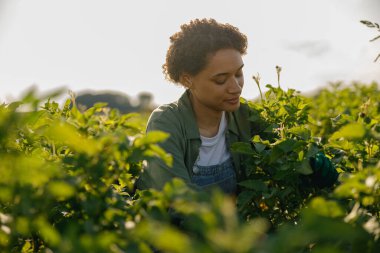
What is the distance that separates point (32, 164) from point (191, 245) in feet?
1.36

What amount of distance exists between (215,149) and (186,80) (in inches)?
18.3

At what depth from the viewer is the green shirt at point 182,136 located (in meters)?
2.29

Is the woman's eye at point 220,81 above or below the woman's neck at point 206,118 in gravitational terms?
above

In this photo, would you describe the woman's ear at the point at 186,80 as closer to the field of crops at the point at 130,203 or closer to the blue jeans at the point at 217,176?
the blue jeans at the point at 217,176

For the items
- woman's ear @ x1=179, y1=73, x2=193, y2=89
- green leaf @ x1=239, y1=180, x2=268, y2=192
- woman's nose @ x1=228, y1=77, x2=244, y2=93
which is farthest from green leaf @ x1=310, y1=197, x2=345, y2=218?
woman's ear @ x1=179, y1=73, x2=193, y2=89

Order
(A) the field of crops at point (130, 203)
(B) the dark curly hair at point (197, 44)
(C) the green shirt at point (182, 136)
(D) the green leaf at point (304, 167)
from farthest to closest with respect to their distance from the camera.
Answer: (B) the dark curly hair at point (197, 44) → (C) the green shirt at point (182, 136) → (D) the green leaf at point (304, 167) → (A) the field of crops at point (130, 203)

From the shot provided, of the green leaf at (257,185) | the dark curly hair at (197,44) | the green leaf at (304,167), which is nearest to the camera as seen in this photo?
the green leaf at (304,167)

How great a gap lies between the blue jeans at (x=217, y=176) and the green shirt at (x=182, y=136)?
45 millimetres

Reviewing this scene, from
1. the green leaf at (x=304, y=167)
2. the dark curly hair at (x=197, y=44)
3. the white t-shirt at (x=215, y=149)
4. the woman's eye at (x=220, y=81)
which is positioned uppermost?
the dark curly hair at (x=197, y=44)

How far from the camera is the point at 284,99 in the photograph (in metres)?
2.74

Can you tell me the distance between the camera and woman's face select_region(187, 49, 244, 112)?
263 cm

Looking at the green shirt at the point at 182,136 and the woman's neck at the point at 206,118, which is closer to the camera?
the green shirt at the point at 182,136

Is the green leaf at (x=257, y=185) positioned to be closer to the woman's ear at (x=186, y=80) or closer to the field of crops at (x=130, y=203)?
the field of crops at (x=130, y=203)

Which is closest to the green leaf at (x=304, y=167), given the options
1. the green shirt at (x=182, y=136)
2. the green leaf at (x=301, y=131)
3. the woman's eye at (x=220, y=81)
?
the green leaf at (x=301, y=131)
